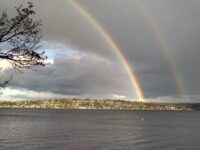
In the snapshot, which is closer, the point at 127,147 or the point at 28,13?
the point at 28,13

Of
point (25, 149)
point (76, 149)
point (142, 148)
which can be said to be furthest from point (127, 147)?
point (25, 149)

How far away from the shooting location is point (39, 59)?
13039 millimetres

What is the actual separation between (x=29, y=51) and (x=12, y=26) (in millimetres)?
1139

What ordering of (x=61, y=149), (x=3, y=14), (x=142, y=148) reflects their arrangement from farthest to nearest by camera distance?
(x=142, y=148) < (x=61, y=149) < (x=3, y=14)

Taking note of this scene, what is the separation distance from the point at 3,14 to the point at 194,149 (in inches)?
2513

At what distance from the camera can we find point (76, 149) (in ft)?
206

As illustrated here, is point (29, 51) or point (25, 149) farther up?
point (29, 51)

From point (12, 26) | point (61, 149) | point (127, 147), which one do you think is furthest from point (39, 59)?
point (127, 147)

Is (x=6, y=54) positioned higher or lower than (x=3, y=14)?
lower

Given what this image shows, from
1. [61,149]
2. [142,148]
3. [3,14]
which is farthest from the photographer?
[142,148]

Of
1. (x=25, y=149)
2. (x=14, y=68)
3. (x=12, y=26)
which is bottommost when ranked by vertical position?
(x=25, y=149)

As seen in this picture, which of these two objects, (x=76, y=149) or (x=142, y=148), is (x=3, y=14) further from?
(x=142, y=148)

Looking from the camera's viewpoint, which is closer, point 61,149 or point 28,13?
point 28,13

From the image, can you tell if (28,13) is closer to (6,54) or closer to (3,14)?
(3,14)
